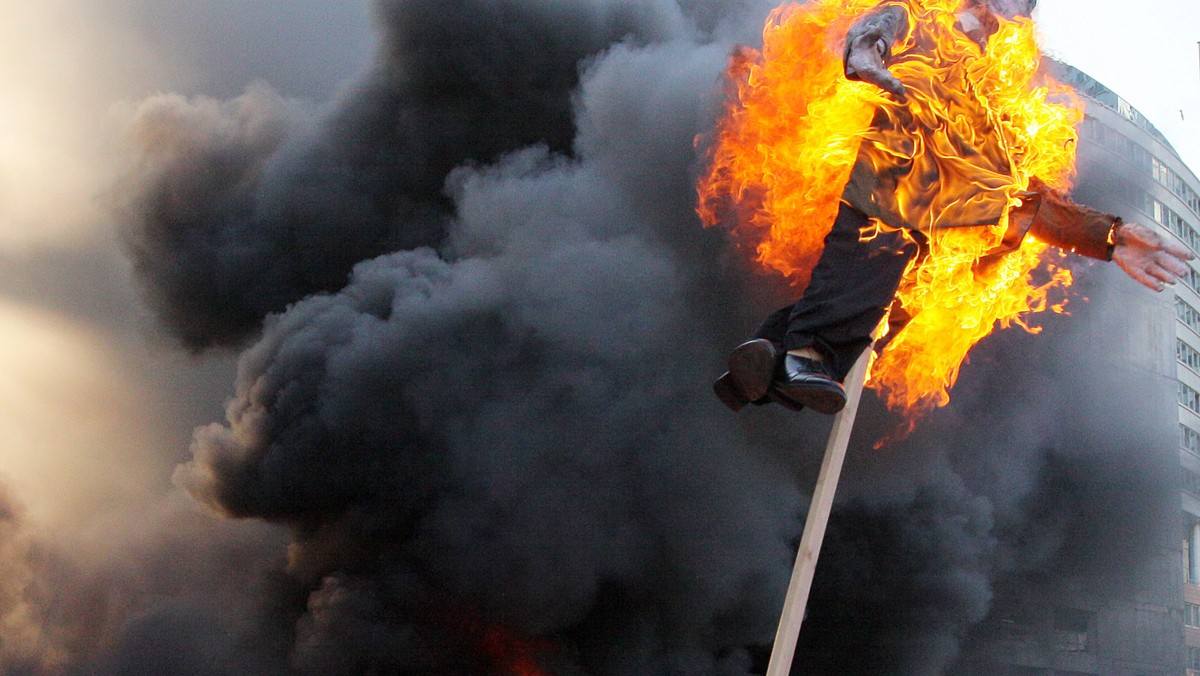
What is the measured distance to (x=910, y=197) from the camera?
12.2 feet

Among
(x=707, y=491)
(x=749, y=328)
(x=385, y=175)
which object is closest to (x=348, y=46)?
(x=385, y=175)

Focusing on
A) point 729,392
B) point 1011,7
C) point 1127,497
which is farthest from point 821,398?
point 1127,497

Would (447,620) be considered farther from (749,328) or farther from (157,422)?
(749,328)

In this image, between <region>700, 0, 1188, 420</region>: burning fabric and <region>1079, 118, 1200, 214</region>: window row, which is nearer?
<region>700, 0, 1188, 420</region>: burning fabric

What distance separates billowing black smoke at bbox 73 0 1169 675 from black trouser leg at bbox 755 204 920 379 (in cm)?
856

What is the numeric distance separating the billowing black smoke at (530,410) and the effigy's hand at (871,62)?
865cm

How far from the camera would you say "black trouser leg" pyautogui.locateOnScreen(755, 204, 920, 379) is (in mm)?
3535

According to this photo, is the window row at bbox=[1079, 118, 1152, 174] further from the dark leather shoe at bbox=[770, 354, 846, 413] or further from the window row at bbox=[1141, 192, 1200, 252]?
the dark leather shoe at bbox=[770, 354, 846, 413]

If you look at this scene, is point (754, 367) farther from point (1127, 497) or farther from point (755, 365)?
point (1127, 497)

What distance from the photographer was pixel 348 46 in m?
15.9

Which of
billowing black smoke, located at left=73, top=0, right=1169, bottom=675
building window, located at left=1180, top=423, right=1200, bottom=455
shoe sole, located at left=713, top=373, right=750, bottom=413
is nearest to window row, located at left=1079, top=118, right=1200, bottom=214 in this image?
building window, located at left=1180, top=423, right=1200, bottom=455

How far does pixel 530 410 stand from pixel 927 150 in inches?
406

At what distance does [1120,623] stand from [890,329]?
63.6 feet

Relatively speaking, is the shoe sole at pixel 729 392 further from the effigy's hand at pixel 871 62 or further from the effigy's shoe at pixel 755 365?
the effigy's hand at pixel 871 62
